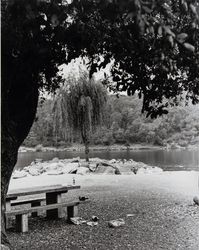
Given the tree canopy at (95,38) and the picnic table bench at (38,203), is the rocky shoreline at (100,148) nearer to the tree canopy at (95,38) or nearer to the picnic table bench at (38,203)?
the picnic table bench at (38,203)

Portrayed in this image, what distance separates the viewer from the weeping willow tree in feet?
77.9

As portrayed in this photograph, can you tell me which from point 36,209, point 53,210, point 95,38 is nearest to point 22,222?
point 36,209

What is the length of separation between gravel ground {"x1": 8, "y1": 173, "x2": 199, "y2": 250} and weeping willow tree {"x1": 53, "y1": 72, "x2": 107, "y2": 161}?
1261cm

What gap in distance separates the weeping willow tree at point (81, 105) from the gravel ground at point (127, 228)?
12614 mm

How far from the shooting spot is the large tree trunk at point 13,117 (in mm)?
5430

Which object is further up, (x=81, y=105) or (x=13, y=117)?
(x=81, y=105)

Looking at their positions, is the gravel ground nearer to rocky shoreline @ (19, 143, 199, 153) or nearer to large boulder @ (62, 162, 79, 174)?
large boulder @ (62, 162, 79, 174)

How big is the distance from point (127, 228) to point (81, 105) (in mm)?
16403

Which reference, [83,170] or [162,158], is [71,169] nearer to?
[83,170]

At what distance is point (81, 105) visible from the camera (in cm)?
2356

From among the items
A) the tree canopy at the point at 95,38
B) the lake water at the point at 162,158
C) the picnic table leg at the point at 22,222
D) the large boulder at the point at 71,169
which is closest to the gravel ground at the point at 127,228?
the picnic table leg at the point at 22,222

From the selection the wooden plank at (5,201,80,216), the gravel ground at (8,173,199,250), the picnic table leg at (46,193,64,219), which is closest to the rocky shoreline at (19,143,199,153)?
the gravel ground at (8,173,199,250)

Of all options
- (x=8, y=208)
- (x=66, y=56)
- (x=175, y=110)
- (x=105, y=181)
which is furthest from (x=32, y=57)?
(x=175, y=110)

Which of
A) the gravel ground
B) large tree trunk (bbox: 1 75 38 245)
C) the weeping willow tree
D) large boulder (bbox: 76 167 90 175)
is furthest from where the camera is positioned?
the weeping willow tree
